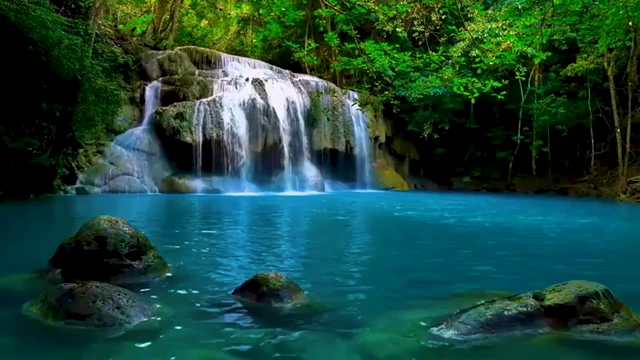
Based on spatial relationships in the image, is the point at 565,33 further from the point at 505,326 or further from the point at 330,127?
the point at 505,326

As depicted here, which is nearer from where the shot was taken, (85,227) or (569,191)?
(85,227)

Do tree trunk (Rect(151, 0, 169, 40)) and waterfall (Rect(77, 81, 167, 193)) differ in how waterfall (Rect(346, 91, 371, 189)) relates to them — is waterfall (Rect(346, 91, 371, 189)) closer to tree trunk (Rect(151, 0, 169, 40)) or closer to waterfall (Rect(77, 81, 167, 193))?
waterfall (Rect(77, 81, 167, 193))

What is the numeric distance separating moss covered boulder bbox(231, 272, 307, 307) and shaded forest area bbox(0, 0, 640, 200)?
2893mm

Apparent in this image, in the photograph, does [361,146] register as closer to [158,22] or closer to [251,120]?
[251,120]

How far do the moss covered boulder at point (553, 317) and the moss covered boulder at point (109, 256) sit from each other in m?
2.69

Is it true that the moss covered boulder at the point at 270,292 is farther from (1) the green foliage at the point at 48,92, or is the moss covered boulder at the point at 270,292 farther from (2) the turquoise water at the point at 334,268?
(1) the green foliage at the point at 48,92

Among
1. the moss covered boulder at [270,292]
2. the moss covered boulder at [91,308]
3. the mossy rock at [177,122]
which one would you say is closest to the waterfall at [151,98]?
the mossy rock at [177,122]

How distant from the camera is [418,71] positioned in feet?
59.9

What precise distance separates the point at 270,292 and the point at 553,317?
1977 mm

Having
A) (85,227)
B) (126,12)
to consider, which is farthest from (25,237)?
(126,12)

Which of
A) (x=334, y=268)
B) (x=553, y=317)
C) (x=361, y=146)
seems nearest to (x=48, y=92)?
(x=334, y=268)

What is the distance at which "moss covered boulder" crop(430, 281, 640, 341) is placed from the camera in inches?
140

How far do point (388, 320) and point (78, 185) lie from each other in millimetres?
13555

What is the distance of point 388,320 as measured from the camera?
392cm
